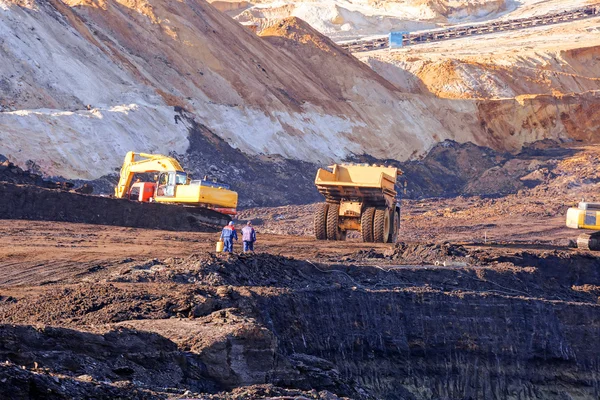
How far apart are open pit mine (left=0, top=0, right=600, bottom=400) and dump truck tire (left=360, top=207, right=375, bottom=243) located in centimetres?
6

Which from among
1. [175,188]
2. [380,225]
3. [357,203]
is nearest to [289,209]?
[175,188]

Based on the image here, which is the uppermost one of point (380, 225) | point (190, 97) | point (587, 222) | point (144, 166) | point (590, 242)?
point (190, 97)

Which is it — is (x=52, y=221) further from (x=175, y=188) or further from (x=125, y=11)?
(x=125, y=11)

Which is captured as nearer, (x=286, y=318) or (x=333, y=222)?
(x=286, y=318)

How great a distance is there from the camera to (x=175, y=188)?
89.8ft

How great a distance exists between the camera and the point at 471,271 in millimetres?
19516

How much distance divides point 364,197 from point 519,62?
126ft

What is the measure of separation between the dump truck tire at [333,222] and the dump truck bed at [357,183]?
0.79ft

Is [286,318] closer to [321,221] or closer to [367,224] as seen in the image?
[367,224]

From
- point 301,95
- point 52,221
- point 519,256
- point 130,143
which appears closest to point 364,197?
point 519,256

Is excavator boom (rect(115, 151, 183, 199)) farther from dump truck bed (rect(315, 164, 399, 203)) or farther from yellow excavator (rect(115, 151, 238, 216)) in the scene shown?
dump truck bed (rect(315, 164, 399, 203))

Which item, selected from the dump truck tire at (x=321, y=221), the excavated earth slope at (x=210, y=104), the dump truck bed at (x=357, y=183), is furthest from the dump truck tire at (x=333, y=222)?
the excavated earth slope at (x=210, y=104)

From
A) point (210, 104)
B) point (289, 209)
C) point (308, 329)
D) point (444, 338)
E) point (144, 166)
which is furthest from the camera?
point (210, 104)

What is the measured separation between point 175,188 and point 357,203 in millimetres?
5357
